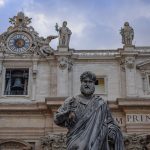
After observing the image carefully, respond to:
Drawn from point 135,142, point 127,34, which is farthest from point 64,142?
point 127,34

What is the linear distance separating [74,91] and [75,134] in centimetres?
1763

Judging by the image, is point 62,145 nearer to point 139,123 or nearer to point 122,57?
point 139,123

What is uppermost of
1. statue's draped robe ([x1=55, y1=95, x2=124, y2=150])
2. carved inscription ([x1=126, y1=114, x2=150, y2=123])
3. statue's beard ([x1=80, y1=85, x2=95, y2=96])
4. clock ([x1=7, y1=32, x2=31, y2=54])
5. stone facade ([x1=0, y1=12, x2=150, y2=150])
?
clock ([x1=7, y1=32, x2=31, y2=54])

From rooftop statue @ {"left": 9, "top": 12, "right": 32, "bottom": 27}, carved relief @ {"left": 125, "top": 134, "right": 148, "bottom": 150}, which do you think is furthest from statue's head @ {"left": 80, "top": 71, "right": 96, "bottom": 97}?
rooftop statue @ {"left": 9, "top": 12, "right": 32, "bottom": 27}

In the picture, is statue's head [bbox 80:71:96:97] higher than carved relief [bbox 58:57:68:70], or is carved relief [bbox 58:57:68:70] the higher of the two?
carved relief [bbox 58:57:68:70]

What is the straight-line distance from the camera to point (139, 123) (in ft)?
71.5

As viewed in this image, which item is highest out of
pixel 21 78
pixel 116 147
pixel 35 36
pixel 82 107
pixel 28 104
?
pixel 35 36

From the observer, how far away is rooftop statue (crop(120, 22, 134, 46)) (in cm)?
2402

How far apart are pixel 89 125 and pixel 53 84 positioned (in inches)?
698

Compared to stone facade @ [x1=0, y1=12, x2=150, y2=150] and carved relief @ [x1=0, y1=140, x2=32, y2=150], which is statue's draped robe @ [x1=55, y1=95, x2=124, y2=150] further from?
carved relief @ [x1=0, y1=140, x2=32, y2=150]

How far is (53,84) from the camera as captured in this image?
23.5m

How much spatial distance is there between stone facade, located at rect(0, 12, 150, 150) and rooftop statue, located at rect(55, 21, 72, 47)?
37cm

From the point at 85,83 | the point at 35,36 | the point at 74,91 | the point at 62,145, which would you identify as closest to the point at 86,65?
the point at 74,91

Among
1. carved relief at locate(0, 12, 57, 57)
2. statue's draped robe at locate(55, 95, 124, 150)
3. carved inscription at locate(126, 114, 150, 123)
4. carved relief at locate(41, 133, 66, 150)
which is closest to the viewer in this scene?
statue's draped robe at locate(55, 95, 124, 150)
